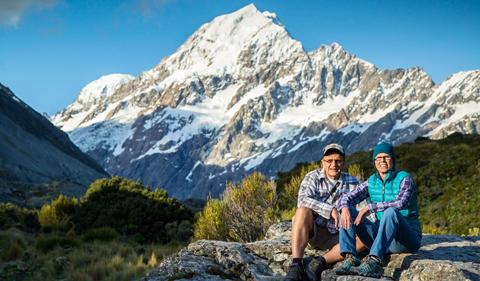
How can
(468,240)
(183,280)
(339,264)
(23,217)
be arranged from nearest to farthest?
(183,280), (339,264), (468,240), (23,217)

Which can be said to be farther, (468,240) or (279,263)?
(468,240)

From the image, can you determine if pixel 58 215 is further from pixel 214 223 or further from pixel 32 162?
pixel 32 162

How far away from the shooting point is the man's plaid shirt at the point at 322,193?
6516 millimetres

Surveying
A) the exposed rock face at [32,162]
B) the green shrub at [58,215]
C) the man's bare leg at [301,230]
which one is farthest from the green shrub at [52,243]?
the exposed rock face at [32,162]

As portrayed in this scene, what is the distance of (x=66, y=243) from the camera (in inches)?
535

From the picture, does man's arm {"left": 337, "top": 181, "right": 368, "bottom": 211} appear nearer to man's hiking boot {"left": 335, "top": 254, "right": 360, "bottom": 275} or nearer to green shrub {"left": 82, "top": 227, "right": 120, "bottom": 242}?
man's hiking boot {"left": 335, "top": 254, "right": 360, "bottom": 275}

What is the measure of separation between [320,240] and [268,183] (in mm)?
6571

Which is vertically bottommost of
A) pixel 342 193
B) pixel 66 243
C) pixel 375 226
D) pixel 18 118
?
pixel 66 243

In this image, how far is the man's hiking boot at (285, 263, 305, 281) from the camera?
575cm

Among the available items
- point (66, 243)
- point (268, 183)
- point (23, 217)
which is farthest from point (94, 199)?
point (268, 183)

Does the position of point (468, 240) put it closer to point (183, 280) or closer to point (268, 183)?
point (183, 280)

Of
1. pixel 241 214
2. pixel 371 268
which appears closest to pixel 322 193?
pixel 371 268

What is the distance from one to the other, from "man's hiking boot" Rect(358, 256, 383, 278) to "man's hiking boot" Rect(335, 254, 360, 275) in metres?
Result: 0.14

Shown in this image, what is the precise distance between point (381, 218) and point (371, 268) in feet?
2.47
